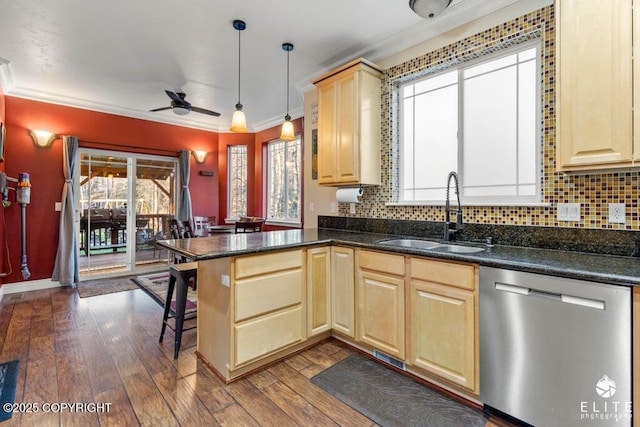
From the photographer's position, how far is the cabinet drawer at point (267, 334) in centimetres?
205

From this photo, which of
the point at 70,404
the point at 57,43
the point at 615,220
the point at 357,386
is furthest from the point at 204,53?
the point at 615,220

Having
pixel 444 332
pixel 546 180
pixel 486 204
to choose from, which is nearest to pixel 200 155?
pixel 486 204

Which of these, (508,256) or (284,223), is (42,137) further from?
(508,256)

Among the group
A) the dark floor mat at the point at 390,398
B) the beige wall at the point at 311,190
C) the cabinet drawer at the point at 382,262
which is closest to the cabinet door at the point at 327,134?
the beige wall at the point at 311,190

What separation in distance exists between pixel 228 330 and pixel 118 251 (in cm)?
422

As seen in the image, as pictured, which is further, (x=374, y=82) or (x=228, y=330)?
(x=374, y=82)

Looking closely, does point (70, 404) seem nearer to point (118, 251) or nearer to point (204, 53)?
point (204, 53)

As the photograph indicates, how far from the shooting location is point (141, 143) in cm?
515

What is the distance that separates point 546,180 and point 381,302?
1.40 meters

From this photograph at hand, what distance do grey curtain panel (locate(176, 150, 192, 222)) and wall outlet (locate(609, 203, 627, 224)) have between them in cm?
554

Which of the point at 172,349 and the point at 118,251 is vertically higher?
the point at 118,251

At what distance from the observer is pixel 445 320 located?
1.86 meters

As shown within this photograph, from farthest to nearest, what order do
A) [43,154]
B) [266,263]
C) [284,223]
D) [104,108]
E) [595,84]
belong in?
[284,223] < [104,108] < [43,154] < [266,263] < [595,84]

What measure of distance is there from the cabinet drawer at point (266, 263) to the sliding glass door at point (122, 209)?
401 cm
